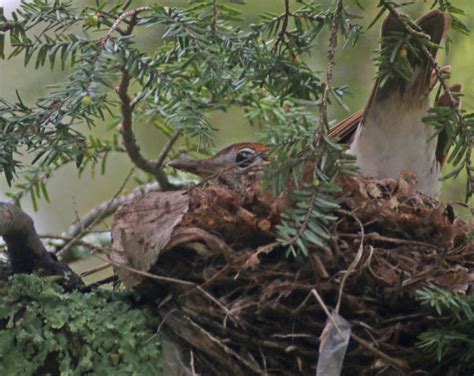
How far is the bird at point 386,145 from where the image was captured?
2449 millimetres

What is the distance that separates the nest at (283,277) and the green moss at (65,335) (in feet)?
0.31

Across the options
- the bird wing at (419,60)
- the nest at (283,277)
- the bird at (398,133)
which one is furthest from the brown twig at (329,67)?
the bird at (398,133)

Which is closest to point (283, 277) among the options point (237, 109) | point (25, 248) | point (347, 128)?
point (25, 248)

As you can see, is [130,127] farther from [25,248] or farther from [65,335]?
[65,335]

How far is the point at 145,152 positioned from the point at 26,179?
108 centimetres

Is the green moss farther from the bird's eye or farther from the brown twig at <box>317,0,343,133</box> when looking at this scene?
Result: the bird's eye

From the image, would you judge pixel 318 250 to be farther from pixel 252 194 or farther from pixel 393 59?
pixel 393 59

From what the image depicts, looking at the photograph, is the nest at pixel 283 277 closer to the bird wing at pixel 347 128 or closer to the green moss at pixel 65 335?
the green moss at pixel 65 335

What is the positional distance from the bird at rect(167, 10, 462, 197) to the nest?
0.33 metres

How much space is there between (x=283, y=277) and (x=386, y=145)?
821 millimetres

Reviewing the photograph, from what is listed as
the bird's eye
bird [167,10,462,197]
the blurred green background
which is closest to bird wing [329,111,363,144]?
bird [167,10,462,197]

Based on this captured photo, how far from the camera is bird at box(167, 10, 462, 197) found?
96.4 inches

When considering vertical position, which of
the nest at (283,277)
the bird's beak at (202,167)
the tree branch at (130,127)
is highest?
the tree branch at (130,127)

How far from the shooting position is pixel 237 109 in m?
3.61
